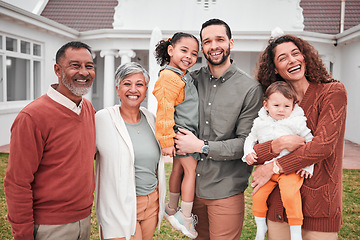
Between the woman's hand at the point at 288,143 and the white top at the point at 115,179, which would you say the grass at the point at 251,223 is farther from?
the woman's hand at the point at 288,143

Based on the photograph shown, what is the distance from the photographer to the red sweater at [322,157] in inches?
83.1

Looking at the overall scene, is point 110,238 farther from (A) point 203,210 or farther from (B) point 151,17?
(B) point 151,17

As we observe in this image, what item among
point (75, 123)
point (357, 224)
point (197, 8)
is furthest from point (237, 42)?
point (75, 123)

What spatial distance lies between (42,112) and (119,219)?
0.98 metres

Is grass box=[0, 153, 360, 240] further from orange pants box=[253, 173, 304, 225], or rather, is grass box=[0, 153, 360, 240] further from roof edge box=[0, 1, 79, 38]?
roof edge box=[0, 1, 79, 38]

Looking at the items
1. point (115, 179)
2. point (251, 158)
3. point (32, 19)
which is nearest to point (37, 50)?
point (32, 19)

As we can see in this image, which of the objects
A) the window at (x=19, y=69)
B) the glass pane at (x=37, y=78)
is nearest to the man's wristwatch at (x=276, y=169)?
the window at (x=19, y=69)

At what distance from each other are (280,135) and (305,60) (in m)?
0.61

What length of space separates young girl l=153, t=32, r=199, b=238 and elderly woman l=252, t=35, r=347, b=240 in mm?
619

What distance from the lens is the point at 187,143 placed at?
8.20 ft

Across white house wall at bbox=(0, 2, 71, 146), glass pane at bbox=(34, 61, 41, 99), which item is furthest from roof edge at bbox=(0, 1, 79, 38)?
glass pane at bbox=(34, 61, 41, 99)

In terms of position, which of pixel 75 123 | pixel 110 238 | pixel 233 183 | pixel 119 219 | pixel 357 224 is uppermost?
pixel 75 123

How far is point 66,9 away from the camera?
Answer: 15.5 meters

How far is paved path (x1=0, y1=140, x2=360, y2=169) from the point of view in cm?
766
